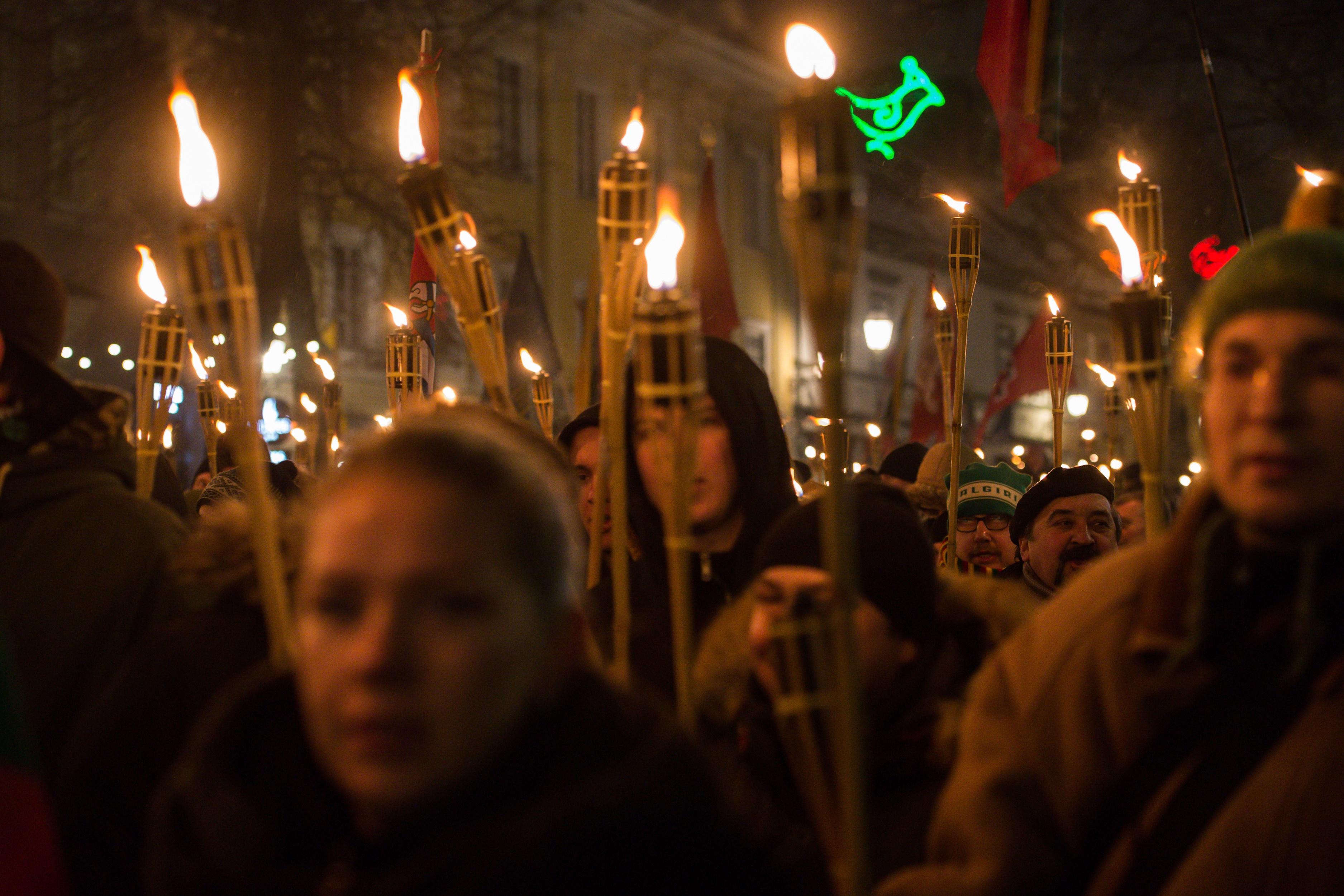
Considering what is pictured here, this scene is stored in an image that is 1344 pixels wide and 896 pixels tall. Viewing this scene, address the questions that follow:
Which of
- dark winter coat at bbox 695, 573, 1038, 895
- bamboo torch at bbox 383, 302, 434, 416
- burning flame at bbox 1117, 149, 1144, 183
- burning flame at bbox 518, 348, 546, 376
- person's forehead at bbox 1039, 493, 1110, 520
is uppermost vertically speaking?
burning flame at bbox 1117, 149, 1144, 183

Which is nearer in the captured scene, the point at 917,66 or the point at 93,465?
the point at 93,465

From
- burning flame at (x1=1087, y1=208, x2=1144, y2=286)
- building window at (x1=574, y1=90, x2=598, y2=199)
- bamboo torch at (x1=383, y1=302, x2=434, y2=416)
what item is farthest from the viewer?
building window at (x1=574, y1=90, x2=598, y2=199)

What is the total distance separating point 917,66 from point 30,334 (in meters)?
5.32

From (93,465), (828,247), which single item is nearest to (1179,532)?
(828,247)

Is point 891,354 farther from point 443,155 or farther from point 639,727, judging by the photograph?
point 639,727

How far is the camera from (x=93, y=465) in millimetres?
2439

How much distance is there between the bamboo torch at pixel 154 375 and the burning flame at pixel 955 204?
253 centimetres

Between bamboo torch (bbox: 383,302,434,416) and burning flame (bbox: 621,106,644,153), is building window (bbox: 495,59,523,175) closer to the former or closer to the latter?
bamboo torch (bbox: 383,302,434,416)

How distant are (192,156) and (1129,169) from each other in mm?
2756

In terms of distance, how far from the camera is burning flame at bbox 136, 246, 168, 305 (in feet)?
11.4

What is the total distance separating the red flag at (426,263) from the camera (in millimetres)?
4695

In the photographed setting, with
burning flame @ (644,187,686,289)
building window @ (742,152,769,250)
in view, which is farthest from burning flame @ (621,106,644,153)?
building window @ (742,152,769,250)

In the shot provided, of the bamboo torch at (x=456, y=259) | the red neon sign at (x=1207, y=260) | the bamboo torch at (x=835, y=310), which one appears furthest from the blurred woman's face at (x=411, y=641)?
the red neon sign at (x=1207, y=260)

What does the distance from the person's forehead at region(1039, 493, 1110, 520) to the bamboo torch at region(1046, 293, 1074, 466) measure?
38 cm
